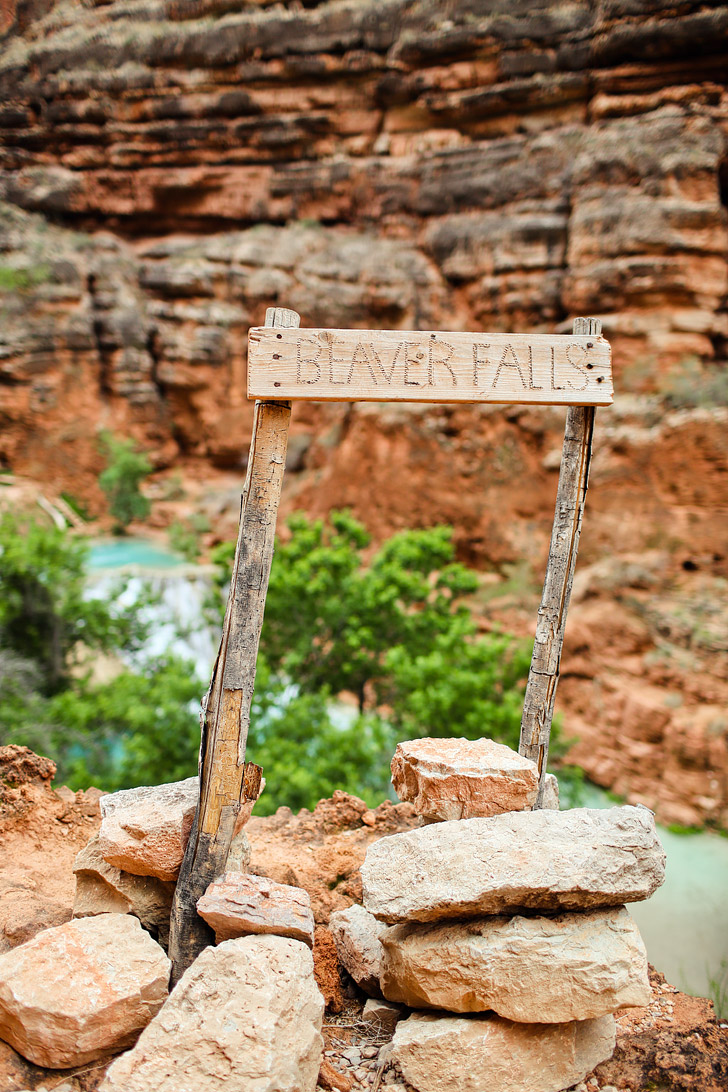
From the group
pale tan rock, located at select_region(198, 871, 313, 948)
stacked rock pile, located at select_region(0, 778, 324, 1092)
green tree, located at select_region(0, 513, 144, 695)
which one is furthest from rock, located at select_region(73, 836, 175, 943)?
green tree, located at select_region(0, 513, 144, 695)

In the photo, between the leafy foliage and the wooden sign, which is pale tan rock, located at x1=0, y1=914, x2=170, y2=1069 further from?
the leafy foliage

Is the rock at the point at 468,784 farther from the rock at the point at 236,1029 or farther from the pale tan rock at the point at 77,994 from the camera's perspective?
the pale tan rock at the point at 77,994

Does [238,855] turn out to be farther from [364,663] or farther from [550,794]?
[364,663]

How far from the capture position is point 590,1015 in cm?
266

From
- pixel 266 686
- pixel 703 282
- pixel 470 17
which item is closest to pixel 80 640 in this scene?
pixel 266 686

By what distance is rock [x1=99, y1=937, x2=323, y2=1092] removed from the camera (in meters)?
2.32

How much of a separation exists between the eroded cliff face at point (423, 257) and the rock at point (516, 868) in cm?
809

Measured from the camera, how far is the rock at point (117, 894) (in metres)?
3.14

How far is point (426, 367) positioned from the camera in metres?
2.98

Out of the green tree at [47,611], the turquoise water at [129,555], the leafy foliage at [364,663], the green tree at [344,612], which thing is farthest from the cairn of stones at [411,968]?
the turquoise water at [129,555]

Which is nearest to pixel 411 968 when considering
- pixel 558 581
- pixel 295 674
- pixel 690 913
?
pixel 558 581

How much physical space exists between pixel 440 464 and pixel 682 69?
8.26m

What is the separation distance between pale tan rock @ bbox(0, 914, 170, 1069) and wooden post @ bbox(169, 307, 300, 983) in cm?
21

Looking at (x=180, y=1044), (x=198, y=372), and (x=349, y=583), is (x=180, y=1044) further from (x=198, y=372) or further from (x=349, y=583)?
(x=198, y=372)
